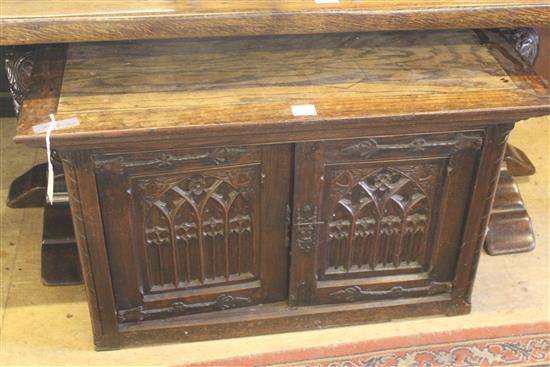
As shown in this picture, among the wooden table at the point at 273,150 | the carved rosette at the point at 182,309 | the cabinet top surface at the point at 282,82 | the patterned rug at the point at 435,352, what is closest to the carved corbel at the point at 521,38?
the wooden table at the point at 273,150

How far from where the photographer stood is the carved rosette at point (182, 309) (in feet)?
5.87

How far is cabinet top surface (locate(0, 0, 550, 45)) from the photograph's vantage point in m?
1.46

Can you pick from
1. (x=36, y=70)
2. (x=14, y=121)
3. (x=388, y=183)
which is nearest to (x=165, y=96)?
(x=36, y=70)

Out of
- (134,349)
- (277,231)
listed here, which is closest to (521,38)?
(277,231)

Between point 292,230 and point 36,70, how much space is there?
0.64 meters

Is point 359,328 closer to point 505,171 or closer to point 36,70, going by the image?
point 505,171

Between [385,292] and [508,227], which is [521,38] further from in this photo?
[385,292]

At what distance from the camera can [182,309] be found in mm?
1810

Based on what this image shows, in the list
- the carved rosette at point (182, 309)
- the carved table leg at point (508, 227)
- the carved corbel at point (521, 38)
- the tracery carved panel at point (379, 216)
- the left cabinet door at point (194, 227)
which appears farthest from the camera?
the carved table leg at point (508, 227)

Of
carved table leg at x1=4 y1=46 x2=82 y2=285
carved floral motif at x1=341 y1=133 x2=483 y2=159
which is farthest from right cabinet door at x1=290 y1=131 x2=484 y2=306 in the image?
carved table leg at x1=4 y1=46 x2=82 y2=285

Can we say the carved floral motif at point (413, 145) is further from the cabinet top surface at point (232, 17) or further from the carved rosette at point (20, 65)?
the carved rosette at point (20, 65)

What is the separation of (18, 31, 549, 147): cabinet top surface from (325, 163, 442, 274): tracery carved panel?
0.17 m

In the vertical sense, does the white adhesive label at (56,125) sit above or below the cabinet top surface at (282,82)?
below

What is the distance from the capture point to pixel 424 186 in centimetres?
171
